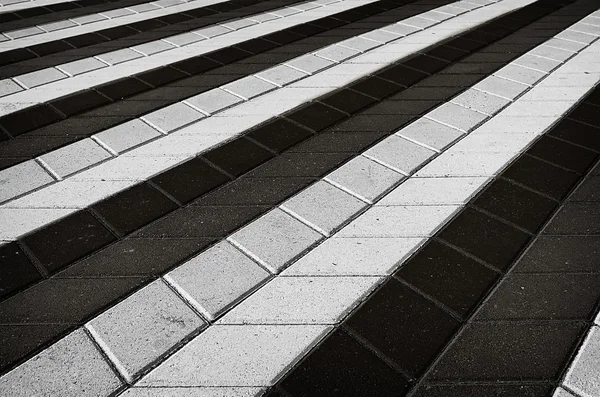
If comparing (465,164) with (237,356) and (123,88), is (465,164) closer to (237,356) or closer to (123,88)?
(237,356)

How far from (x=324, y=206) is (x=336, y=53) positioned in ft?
6.68

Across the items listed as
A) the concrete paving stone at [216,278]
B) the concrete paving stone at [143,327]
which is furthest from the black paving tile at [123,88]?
the concrete paving stone at [143,327]

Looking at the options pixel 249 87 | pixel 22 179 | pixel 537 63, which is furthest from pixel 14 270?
pixel 537 63

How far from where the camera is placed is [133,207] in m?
2.26

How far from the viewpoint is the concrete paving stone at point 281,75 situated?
3475mm

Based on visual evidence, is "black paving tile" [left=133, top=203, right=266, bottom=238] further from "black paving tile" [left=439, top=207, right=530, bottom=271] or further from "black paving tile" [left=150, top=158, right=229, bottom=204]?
→ "black paving tile" [left=439, top=207, right=530, bottom=271]

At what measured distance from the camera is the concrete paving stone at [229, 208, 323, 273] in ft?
6.55

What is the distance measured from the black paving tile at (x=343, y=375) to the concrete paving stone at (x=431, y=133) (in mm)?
1464

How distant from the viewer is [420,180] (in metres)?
2.46

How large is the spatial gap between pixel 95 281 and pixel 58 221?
17.9 inches

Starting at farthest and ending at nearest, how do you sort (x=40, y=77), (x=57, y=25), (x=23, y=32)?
(x=57, y=25) < (x=23, y=32) < (x=40, y=77)

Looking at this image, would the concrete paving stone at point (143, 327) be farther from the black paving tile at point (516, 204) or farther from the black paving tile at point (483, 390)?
the black paving tile at point (516, 204)

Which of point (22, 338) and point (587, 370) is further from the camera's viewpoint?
point (22, 338)

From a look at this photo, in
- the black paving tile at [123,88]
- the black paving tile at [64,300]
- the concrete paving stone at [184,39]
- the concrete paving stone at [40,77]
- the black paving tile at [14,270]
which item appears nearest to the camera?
the black paving tile at [64,300]
